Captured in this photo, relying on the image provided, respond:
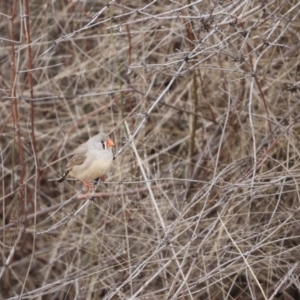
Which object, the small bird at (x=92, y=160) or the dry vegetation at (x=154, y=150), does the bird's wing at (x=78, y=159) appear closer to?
the small bird at (x=92, y=160)

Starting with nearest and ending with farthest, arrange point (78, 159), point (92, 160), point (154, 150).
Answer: point (92, 160) → point (78, 159) → point (154, 150)

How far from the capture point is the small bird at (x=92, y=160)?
3533 mm

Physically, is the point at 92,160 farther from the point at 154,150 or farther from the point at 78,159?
the point at 154,150

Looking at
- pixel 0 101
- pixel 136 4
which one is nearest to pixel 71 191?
pixel 0 101

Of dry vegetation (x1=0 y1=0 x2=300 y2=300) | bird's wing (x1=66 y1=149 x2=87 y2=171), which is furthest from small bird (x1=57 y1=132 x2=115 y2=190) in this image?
dry vegetation (x1=0 y1=0 x2=300 y2=300)

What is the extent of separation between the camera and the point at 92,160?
3.57 metres

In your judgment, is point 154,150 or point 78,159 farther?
point 154,150

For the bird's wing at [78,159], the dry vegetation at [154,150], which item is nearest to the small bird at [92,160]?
the bird's wing at [78,159]

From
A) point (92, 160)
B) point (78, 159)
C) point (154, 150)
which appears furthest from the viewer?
point (154, 150)

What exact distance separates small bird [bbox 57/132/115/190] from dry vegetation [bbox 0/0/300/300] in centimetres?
12

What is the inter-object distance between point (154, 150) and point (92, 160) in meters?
1.31

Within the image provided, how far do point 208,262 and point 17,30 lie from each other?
2.50 meters

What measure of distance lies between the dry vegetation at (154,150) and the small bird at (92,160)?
0.12 m

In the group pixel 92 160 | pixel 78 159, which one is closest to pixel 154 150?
pixel 78 159
